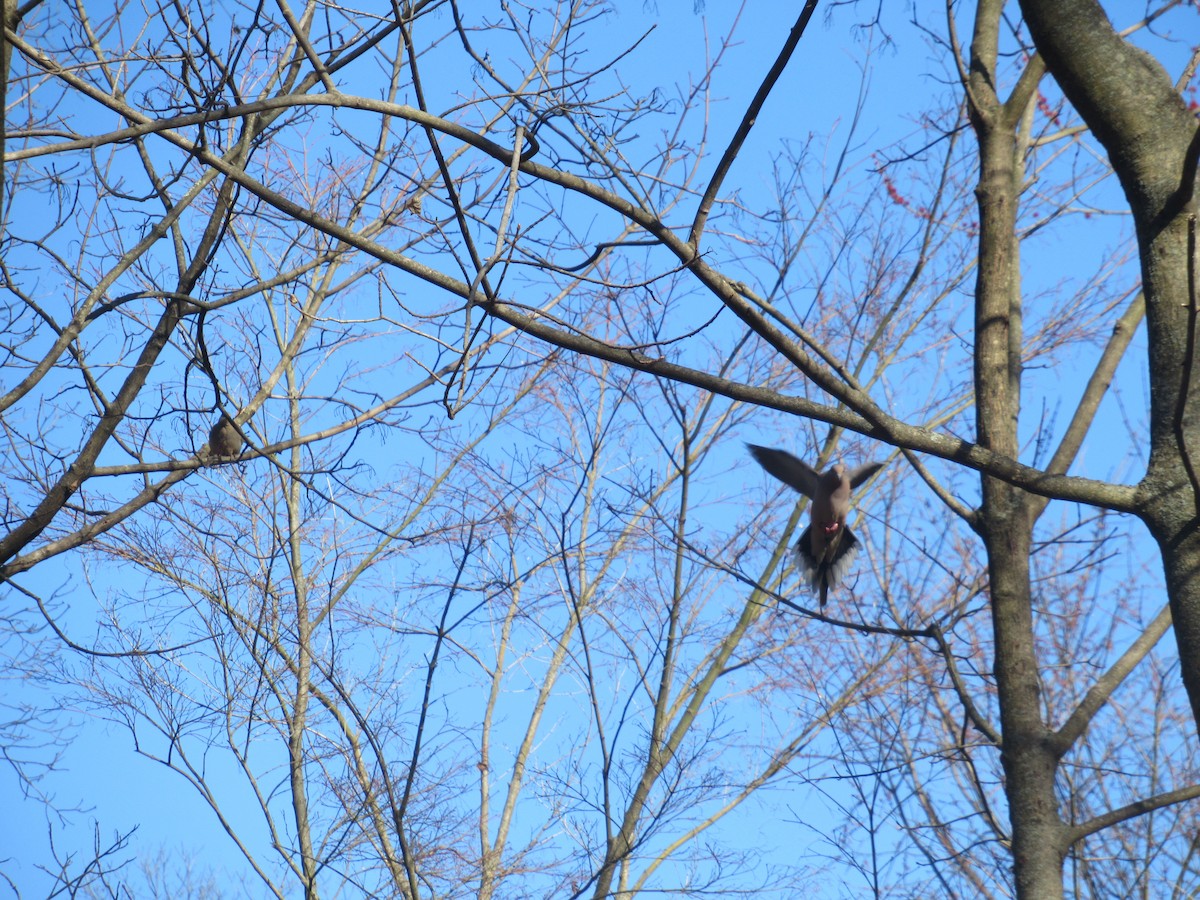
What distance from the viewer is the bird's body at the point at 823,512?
17.9 feet

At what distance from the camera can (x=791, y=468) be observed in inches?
222

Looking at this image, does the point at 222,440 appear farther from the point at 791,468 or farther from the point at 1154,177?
the point at 1154,177

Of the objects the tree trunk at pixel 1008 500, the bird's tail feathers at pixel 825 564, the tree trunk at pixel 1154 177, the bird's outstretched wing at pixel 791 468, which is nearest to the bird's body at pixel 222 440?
the bird's outstretched wing at pixel 791 468

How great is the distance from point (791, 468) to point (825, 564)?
0.50m

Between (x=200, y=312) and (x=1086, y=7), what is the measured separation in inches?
96.5

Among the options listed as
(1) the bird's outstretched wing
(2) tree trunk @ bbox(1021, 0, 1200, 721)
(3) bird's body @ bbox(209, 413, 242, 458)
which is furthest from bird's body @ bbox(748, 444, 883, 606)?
(2) tree trunk @ bbox(1021, 0, 1200, 721)

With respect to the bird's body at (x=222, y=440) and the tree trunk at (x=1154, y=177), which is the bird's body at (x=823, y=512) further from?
the tree trunk at (x=1154, y=177)

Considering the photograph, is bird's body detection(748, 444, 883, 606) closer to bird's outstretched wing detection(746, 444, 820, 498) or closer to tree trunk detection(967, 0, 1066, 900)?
bird's outstretched wing detection(746, 444, 820, 498)

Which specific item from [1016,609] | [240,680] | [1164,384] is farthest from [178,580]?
[1164,384]

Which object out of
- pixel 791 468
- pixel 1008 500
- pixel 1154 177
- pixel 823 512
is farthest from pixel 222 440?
pixel 1154 177

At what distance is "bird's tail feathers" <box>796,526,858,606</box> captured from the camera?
224 inches

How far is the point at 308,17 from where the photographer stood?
15.5 feet

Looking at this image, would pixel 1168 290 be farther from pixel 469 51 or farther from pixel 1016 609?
pixel 469 51

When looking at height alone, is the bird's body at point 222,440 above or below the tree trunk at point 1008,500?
above
